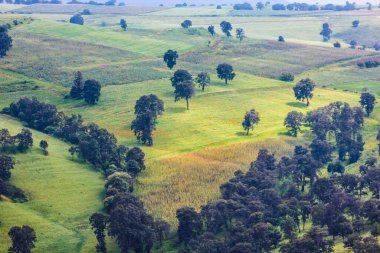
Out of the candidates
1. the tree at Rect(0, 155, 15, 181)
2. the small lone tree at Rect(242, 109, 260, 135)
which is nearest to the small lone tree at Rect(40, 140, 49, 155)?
the tree at Rect(0, 155, 15, 181)

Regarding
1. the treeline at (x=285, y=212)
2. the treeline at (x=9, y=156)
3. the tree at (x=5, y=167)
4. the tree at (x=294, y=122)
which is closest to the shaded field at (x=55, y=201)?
the treeline at (x=9, y=156)

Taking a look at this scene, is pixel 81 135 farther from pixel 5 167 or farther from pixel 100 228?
pixel 100 228

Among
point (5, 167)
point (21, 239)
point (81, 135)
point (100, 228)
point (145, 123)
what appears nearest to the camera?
point (21, 239)

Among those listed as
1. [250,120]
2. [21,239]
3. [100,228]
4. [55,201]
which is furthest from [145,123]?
[21,239]

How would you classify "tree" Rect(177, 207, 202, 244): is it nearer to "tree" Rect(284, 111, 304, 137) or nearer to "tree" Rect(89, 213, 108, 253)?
"tree" Rect(89, 213, 108, 253)

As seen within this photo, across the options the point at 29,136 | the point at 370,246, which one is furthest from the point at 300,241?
the point at 29,136
